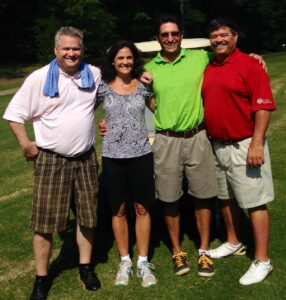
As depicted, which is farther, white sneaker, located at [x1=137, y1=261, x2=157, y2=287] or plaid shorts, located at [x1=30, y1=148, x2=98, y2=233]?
white sneaker, located at [x1=137, y1=261, x2=157, y2=287]

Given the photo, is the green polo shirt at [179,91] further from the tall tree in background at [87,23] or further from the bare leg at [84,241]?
the tall tree in background at [87,23]

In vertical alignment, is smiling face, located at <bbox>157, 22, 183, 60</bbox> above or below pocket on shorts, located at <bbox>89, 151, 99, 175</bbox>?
above

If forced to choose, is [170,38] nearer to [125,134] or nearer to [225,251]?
[125,134]

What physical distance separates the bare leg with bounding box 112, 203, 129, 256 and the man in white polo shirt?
226mm

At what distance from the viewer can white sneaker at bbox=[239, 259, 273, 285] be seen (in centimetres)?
380

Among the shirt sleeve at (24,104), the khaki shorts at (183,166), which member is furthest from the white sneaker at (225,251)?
the shirt sleeve at (24,104)

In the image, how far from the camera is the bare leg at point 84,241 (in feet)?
13.0

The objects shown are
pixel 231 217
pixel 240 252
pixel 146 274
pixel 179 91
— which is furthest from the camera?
pixel 240 252

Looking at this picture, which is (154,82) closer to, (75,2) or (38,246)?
(38,246)

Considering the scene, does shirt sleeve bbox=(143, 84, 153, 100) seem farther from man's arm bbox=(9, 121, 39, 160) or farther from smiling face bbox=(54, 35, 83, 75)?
man's arm bbox=(9, 121, 39, 160)

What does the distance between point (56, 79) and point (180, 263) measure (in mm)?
1834

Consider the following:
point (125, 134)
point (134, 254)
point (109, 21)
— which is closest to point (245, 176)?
point (125, 134)

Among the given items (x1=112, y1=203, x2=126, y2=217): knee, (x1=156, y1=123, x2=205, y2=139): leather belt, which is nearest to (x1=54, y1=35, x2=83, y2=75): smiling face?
(x1=156, y1=123, x2=205, y2=139): leather belt

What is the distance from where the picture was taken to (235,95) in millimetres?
3607
